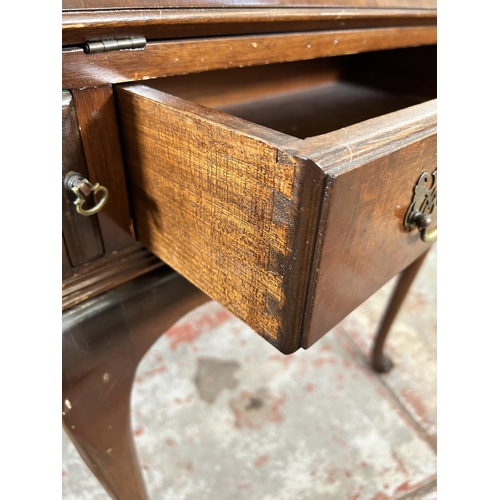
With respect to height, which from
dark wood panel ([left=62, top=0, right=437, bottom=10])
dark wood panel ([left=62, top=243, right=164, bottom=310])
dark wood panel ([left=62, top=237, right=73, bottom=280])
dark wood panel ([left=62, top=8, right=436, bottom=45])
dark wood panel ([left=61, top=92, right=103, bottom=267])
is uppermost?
dark wood panel ([left=62, top=0, right=437, bottom=10])

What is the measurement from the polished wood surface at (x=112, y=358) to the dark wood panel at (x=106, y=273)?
1 cm

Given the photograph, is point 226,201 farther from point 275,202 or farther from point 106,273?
point 106,273

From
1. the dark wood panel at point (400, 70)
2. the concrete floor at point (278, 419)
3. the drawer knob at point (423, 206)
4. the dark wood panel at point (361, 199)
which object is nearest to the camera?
the dark wood panel at point (361, 199)

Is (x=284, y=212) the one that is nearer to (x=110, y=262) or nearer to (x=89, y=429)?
(x=110, y=262)

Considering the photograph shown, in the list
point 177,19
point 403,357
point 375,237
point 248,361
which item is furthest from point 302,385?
point 177,19

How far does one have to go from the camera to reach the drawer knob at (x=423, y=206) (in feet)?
1.32

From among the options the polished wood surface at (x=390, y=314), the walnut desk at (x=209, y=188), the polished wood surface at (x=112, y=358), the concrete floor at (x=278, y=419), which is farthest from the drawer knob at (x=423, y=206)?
the concrete floor at (x=278, y=419)

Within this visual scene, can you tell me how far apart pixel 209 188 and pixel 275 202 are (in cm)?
8

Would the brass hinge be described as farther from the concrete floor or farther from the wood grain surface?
the concrete floor

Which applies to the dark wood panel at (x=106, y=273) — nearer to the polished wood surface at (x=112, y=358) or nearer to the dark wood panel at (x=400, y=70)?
the polished wood surface at (x=112, y=358)

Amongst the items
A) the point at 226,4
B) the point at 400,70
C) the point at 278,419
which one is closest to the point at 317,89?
the point at 400,70

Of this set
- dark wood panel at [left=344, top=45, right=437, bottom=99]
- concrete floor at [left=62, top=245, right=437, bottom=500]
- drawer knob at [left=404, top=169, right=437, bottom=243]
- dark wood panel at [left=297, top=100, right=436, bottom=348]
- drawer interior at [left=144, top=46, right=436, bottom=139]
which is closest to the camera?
dark wood panel at [left=297, top=100, right=436, bottom=348]

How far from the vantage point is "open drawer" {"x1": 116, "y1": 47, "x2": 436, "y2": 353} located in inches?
11.5

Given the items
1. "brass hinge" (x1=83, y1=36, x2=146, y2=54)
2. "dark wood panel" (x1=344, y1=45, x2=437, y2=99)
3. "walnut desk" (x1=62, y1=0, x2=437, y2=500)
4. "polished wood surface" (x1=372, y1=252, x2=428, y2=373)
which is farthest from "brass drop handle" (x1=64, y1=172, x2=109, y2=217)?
"polished wood surface" (x1=372, y1=252, x2=428, y2=373)
